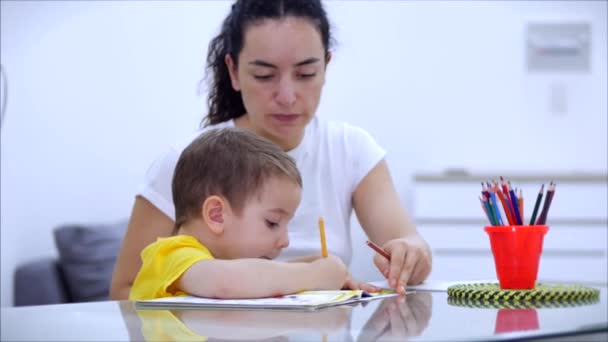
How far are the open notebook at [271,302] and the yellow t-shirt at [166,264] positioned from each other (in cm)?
5

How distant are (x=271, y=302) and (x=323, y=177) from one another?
88cm

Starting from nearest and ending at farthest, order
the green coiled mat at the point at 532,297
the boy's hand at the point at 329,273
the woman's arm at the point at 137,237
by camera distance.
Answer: the green coiled mat at the point at 532,297, the boy's hand at the point at 329,273, the woman's arm at the point at 137,237

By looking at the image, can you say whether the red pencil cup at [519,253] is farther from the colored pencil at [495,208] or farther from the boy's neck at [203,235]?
the boy's neck at [203,235]

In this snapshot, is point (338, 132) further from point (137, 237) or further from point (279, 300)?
point (279, 300)

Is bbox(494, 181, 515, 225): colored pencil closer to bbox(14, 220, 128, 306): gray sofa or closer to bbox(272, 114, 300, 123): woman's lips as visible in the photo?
bbox(272, 114, 300, 123): woman's lips

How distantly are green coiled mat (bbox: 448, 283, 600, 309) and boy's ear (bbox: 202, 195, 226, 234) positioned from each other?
13.3 inches

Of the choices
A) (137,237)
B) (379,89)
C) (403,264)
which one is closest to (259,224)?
(403,264)

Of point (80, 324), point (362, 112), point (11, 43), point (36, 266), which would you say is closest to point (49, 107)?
point (11, 43)

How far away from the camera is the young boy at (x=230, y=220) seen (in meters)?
1.15

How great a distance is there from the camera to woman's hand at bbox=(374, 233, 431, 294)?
135cm

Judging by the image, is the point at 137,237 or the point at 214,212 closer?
the point at 214,212

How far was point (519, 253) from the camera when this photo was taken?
1079 millimetres

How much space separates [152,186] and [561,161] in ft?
8.75

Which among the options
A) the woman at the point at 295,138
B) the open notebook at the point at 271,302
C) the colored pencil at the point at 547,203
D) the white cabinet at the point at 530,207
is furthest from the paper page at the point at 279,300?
the white cabinet at the point at 530,207
